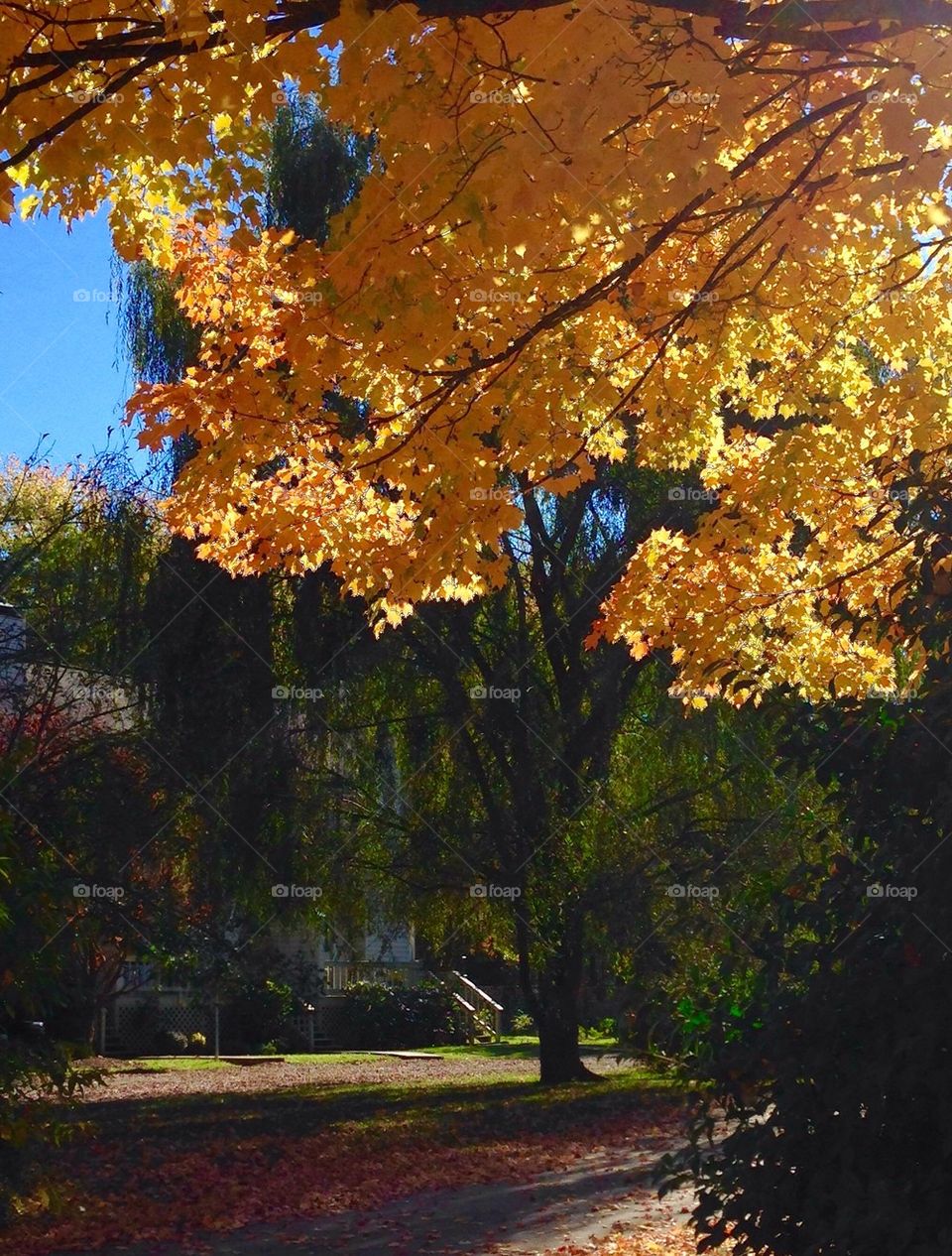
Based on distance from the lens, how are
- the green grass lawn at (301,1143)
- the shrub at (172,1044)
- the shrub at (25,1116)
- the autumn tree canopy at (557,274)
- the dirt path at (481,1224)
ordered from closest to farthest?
1. the autumn tree canopy at (557,274)
2. the shrub at (25,1116)
3. the dirt path at (481,1224)
4. the green grass lawn at (301,1143)
5. the shrub at (172,1044)

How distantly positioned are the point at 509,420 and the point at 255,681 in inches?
307

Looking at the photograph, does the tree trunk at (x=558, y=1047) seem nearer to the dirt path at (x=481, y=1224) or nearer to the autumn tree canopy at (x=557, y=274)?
the dirt path at (x=481, y=1224)

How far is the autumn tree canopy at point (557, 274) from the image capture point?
5230mm

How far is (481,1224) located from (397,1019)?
72.1ft

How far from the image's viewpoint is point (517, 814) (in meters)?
15.6

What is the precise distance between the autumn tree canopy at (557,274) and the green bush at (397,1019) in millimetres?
21625

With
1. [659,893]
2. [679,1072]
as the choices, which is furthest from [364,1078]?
[679,1072]

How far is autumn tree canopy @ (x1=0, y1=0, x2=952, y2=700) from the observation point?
523 centimetres

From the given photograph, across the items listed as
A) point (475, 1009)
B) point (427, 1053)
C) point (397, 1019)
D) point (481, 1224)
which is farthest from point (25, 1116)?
point (475, 1009)

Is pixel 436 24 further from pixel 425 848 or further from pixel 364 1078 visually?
pixel 364 1078

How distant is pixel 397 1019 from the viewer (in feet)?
97.1

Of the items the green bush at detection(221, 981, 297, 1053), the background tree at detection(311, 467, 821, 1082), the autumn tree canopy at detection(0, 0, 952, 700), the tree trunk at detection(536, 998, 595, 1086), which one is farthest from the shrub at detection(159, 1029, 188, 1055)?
the autumn tree canopy at detection(0, 0, 952, 700)

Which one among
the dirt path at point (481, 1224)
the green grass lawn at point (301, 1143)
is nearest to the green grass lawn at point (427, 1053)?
the green grass lawn at point (301, 1143)

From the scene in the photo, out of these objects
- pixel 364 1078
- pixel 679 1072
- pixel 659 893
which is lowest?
pixel 364 1078
